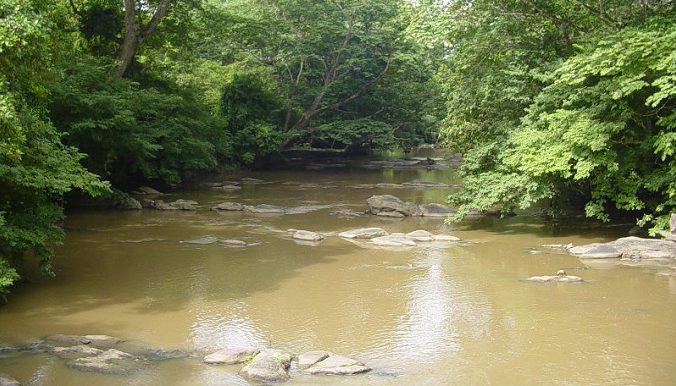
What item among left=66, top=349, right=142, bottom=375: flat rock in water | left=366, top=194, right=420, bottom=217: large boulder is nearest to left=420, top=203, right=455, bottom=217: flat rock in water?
left=366, top=194, right=420, bottom=217: large boulder

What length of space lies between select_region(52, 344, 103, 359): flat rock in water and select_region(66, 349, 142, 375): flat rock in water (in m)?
0.15

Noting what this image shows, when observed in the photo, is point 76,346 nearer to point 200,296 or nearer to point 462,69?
point 200,296

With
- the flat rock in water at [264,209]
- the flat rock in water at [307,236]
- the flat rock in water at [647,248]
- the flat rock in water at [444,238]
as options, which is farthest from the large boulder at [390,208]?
the flat rock in water at [647,248]

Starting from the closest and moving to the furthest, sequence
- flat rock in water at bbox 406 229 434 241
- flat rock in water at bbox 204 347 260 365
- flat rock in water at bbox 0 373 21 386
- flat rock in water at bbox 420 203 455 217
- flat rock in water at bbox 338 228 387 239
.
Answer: flat rock in water at bbox 0 373 21 386 → flat rock in water at bbox 204 347 260 365 → flat rock in water at bbox 406 229 434 241 → flat rock in water at bbox 338 228 387 239 → flat rock in water at bbox 420 203 455 217

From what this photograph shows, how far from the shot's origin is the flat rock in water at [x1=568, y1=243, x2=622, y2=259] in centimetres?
1301

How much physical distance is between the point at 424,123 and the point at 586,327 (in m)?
31.2

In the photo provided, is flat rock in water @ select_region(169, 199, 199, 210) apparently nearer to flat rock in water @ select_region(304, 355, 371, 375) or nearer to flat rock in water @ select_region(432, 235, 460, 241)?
flat rock in water @ select_region(432, 235, 460, 241)

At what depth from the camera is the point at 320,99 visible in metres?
35.8

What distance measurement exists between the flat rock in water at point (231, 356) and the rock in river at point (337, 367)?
2.62ft

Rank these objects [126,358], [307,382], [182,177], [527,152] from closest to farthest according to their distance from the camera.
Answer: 1. [307,382]
2. [126,358]
3. [527,152]
4. [182,177]

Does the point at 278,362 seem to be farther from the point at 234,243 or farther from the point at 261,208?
the point at 261,208

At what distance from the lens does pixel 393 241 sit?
15.4 metres

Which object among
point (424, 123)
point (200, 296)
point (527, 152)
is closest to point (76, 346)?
point (200, 296)

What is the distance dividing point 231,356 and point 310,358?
0.93 meters
